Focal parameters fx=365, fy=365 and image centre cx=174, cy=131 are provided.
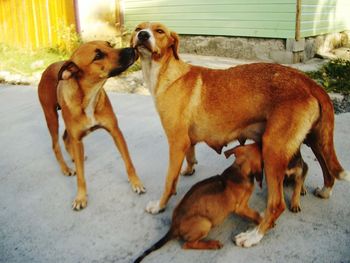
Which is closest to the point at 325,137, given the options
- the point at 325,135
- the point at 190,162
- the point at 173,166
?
the point at 325,135

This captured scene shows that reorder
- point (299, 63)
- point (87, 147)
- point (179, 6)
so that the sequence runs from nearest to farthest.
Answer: point (87, 147) < point (299, 63) < point (179, 6)

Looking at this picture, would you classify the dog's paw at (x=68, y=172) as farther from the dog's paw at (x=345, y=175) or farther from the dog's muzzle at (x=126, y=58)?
the dog's paw at (x=345, y=175)

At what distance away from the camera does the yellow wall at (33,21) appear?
10445 millimetres

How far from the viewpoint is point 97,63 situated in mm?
3129

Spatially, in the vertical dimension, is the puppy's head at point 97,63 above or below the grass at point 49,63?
above

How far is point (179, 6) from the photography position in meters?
10.8

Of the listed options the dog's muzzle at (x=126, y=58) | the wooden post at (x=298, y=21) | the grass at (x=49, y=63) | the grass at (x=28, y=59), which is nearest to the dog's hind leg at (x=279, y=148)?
the dog's muzzle at (x=126, y=58)

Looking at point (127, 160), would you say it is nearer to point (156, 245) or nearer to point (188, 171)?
point (188, 171)

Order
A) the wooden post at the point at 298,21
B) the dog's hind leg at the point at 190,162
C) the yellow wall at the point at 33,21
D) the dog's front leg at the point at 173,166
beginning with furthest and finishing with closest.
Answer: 1. the yellow wall at the point at 33,21
2. the wooden post at the point at 298,21
3. the dog's hind leg at the point at 190,162
4. the dog's front leg at the point at 173,166

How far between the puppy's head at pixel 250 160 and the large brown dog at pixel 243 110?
6cm

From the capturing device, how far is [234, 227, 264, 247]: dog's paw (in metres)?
2.51

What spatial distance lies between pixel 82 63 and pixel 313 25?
26.9 feet

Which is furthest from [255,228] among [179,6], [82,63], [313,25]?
[179,6]

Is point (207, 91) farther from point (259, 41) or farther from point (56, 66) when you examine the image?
point (259, 41)
